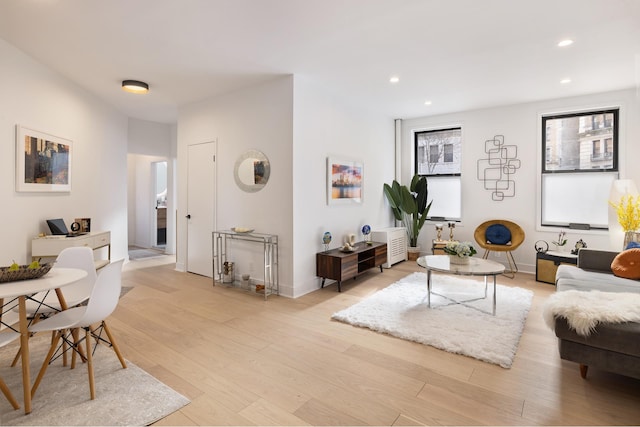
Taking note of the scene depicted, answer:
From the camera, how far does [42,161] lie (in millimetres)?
3705

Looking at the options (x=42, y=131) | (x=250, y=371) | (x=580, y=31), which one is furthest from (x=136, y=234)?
(x=580, y=31)

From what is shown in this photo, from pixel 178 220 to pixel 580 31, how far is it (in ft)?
18.4

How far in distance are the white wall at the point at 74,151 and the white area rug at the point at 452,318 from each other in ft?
11.3

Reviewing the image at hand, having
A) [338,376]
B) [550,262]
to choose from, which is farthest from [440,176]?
[338,376]

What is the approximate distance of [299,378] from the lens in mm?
2250

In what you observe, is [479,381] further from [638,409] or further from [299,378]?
[299,378]

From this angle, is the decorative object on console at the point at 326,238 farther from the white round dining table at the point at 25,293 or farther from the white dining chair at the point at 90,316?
the white round dining table at the point at 25,293

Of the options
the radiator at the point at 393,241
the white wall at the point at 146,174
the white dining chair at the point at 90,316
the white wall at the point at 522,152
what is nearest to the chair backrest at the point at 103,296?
the white dining chair at the point at 90,316

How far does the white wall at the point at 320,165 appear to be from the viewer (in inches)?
161

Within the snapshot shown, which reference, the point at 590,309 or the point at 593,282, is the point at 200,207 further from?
the point at 593,282

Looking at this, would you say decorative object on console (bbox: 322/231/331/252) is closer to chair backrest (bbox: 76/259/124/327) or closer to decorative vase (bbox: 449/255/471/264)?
decorative vase (bbox: 449/255/471/264)

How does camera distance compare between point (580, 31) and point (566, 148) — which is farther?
point (566, 148)

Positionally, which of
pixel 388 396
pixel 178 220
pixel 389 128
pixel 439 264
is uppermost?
pixel 389 128

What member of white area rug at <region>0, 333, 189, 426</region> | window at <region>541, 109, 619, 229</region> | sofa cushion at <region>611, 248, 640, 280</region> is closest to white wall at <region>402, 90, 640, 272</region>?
window at <region>541, 109, 619, 229</region>
